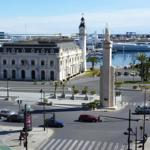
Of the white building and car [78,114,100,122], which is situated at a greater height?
the white building

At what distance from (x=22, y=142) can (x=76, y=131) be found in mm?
7899

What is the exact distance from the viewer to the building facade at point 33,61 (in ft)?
359

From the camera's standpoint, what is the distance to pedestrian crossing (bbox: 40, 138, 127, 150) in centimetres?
4719

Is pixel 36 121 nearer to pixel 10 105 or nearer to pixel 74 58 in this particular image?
pixel 10 105

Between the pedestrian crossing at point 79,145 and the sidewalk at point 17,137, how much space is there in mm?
1009

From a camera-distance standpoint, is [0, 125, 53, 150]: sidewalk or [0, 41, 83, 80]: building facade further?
[0, 41, 83, 80]: building facade

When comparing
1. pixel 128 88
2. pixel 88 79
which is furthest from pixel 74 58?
pixel 128 88

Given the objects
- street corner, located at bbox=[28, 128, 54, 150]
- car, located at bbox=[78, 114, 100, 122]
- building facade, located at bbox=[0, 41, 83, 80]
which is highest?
building facade, located at bbox=[0, 41, 83, 80]

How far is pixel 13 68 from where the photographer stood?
11225 centimetres

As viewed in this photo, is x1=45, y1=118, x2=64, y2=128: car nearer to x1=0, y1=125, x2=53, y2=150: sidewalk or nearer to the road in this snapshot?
the road

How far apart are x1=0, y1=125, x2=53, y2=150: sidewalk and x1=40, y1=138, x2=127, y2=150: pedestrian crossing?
3.31 feet

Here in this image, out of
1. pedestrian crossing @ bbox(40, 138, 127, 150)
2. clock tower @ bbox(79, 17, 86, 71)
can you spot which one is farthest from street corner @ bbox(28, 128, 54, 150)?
clock tower @ bbox(79, 17, 86, 71)

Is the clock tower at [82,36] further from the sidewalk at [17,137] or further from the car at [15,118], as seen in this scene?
the sidewalk at [17,137]

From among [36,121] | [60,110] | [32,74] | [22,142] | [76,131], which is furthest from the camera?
[32,74]
